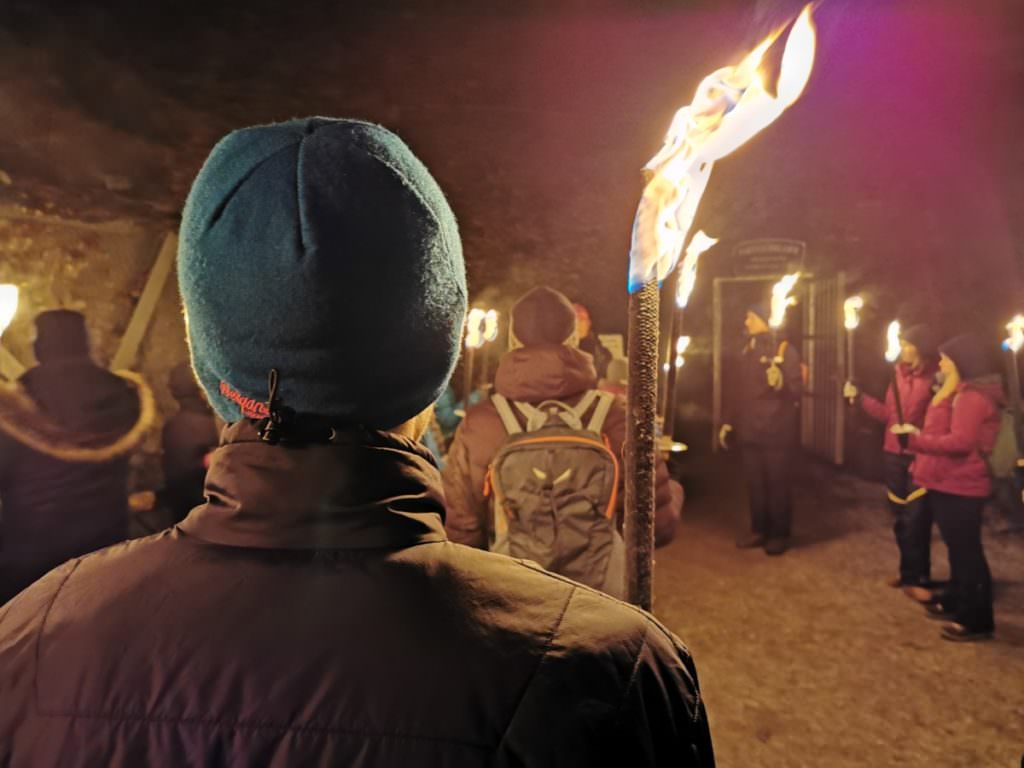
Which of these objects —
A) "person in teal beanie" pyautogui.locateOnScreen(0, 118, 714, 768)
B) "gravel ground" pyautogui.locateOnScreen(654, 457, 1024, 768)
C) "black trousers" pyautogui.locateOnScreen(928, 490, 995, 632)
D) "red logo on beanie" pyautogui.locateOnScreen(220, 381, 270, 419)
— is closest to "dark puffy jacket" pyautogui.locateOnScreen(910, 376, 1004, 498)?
"black trousers" pyautogui.locateOnScreen(928, 490, 995, 632)

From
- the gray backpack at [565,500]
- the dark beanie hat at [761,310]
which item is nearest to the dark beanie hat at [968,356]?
the dark beanie hat at [761,310]

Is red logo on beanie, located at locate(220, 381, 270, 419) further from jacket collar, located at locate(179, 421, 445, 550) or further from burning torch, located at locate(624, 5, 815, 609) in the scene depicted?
burning torch, located at locate(624, 5, 815, 609)

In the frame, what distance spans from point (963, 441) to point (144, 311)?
344 inches

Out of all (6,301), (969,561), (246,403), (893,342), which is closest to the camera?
(246,403)

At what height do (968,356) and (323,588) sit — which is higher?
(968,356)

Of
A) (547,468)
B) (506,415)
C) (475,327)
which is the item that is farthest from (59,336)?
(475,327)

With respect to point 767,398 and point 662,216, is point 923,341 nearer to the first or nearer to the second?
point 767,398

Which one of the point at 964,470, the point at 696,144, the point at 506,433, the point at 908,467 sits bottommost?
the point at 908,467

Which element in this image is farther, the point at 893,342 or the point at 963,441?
the point at 893,342

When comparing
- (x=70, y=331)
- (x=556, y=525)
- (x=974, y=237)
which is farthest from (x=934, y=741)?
(x=974, y=237)

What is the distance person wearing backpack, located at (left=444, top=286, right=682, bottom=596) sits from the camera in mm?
2910

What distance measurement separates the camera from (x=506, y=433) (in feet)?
10.1

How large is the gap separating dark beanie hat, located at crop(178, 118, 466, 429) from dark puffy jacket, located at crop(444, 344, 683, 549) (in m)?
2.07

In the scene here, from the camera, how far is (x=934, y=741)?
390 cm
